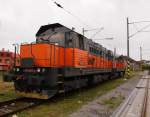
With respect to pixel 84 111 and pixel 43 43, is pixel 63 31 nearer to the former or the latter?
pixel 43 43

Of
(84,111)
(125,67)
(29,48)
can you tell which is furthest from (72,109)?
(125,67)

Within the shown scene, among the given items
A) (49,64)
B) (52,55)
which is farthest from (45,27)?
(49,64)

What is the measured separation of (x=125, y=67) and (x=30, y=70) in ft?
87.6

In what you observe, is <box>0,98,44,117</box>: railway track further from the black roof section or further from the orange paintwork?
the black roof section

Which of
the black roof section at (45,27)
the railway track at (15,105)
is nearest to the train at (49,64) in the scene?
the black roof section at (45,27)

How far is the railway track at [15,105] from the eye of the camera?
8952 millimetres

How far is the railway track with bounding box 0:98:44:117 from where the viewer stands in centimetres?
895

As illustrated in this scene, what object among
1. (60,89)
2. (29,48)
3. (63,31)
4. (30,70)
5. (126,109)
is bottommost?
(126,109)

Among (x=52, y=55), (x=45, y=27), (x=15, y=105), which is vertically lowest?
(x=15, y=105)

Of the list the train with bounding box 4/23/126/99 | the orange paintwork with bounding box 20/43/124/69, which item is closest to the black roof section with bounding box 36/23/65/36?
the train with bounding box 4/23/126/99

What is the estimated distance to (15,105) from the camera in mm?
10398

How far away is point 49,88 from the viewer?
35.5ft

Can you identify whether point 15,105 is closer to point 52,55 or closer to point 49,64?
point 49,64

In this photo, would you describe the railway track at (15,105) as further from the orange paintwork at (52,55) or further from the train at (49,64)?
the orange paintwork at (52,55)
